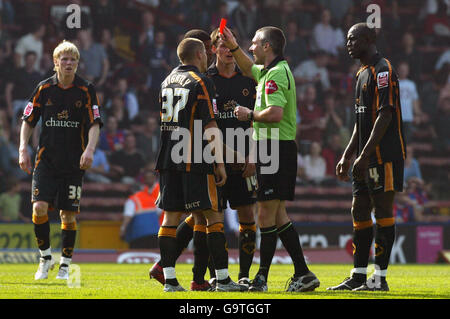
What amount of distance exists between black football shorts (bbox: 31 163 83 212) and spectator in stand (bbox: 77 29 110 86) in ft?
30.3

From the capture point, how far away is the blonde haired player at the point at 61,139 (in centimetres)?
944

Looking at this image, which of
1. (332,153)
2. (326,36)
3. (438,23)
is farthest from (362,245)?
(438,23)

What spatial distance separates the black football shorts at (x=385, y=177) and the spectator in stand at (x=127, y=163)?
34.2 ft

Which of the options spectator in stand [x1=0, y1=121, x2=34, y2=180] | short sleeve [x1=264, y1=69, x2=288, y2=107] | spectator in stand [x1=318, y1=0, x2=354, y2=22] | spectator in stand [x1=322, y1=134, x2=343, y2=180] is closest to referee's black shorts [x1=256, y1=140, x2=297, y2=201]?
short sleeve [x1=264, y1=69, x2=288, y2=107]

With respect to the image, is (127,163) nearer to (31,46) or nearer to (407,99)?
(31,46)

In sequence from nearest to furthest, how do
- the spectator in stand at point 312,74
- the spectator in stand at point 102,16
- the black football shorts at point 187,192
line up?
the black football shorts at point 187,192 < the spectator in stand at point 102,16 < the spectator in stand at point 312,74

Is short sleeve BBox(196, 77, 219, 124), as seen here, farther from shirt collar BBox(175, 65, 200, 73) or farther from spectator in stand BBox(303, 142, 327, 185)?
spectator in stand BBox(303, 142, 327, 185)

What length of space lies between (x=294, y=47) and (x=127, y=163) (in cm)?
523

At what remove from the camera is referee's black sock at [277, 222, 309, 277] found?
7.57m

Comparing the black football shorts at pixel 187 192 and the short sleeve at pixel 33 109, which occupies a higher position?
the short sleeve at pixel 33 109

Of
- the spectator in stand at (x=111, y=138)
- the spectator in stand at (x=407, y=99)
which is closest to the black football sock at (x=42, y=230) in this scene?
the spectator in stand at (x=111, y=138)

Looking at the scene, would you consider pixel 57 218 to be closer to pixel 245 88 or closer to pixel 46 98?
pixel 46 98

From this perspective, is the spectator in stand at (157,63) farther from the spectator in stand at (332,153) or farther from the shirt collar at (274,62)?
the shirt collar at (274,62)

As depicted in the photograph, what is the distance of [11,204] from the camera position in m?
16.5
